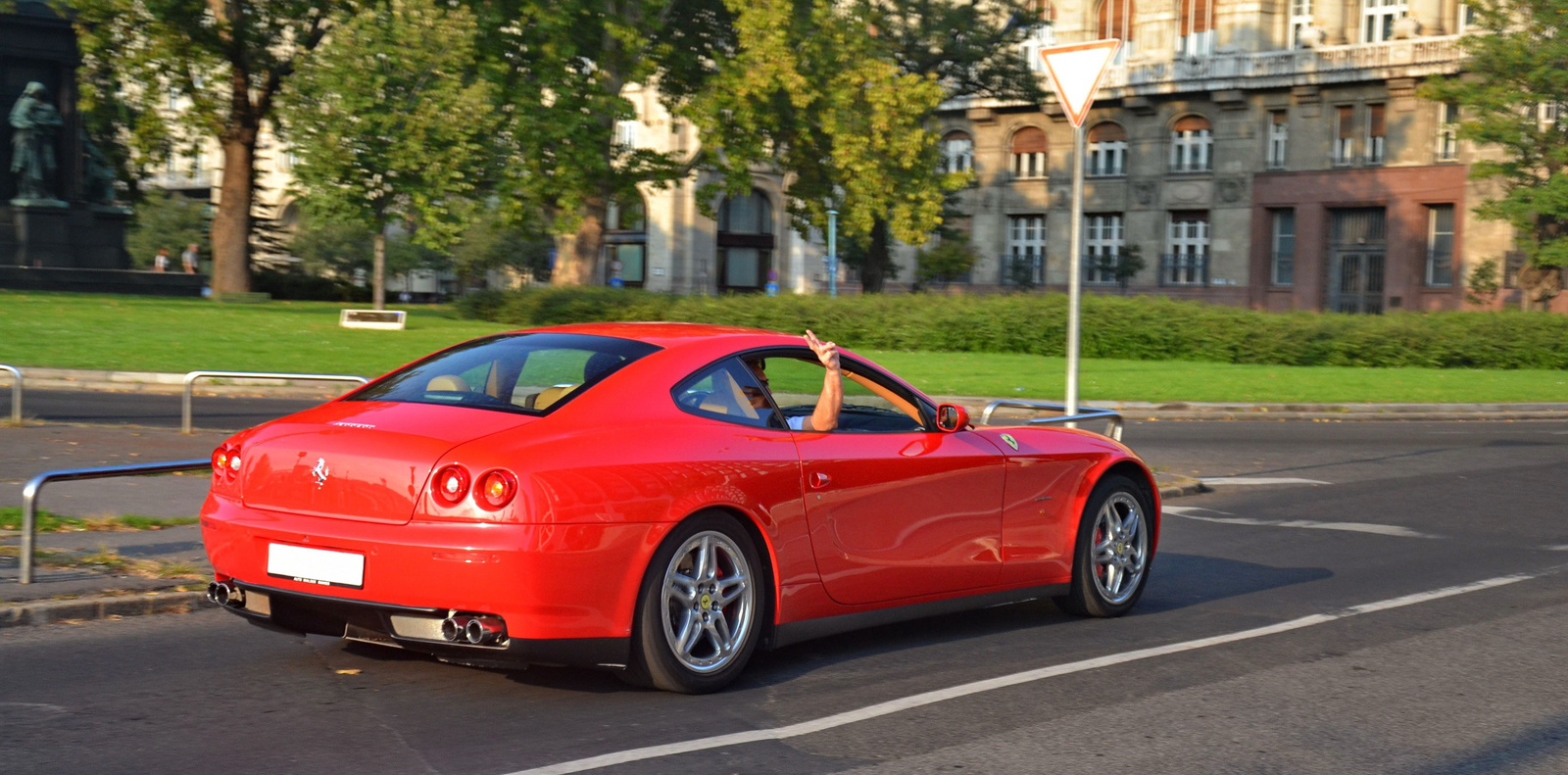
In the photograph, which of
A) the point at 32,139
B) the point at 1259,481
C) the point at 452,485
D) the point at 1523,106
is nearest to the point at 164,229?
the point at 32,139

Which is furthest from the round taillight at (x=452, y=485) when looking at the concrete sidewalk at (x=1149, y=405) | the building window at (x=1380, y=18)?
the building window at (x=1380, y=18)

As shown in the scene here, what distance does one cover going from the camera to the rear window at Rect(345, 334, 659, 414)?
5.89 meters

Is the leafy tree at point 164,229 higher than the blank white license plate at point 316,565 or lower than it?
higher

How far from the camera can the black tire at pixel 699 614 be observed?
18.8 feet

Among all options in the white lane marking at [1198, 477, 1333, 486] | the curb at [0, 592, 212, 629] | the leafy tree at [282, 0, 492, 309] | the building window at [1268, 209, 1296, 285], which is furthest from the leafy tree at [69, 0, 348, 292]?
the building window at [1268, 209, 1296, 285]

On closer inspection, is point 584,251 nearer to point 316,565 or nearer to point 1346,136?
point 1346,136

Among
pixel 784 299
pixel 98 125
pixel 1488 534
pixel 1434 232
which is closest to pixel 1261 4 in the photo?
pixel 1434 232

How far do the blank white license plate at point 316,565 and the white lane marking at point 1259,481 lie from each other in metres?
10.3

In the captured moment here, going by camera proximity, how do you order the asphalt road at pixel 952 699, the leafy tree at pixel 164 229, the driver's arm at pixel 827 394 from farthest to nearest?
the leafy tree at pixel 164 229, the driver's arm at pixel 827 394, the asphalt road at pixel 952 699

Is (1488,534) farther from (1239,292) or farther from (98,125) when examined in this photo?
(1239,292)

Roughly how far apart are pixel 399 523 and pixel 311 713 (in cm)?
76

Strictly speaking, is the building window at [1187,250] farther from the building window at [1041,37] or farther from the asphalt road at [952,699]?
the asphalt road at [952,699]

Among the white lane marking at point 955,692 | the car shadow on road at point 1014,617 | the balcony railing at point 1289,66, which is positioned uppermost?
the balcony railing at point 1289,66

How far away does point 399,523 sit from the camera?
5.43m
